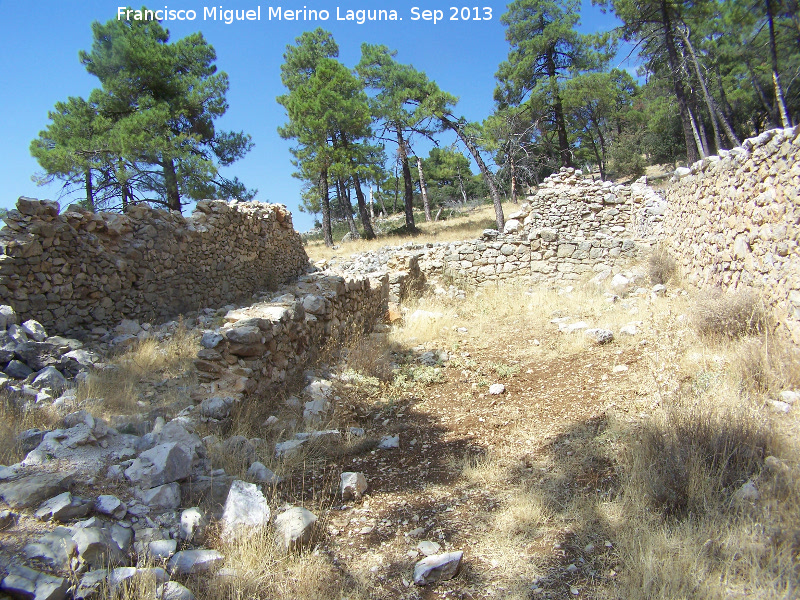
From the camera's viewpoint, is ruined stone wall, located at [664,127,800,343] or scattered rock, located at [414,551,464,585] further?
ruined stone wall, located at [664,127,800,343]

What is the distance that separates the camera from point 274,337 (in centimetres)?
554

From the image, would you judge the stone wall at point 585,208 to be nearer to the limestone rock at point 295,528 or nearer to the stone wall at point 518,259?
the stone wall at point 518,259

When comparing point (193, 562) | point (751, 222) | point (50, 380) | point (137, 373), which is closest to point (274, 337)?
point (137, 373)

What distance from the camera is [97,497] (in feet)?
8.87

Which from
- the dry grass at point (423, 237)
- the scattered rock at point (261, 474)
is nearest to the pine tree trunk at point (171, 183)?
the dry grass at point (423, 237)

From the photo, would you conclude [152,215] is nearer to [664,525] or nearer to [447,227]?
[664,525]

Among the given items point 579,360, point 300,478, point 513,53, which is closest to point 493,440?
point 300,478

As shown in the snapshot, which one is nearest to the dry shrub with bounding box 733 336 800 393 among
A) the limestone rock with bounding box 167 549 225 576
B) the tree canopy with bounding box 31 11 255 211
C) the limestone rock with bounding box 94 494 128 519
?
the limestone rock with bounding box 167 549 225 576

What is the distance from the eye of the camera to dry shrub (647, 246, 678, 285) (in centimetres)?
896

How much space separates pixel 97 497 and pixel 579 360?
5063 mm

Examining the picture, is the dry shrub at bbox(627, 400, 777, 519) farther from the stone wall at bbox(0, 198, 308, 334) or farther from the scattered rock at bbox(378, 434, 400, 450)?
the stone wall at bbox(0, 198, 308, 334)

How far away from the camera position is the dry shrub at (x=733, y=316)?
509 centimetres

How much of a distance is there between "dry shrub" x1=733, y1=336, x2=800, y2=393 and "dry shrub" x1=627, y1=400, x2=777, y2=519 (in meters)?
0.86

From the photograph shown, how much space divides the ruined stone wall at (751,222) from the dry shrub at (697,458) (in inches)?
81.2
